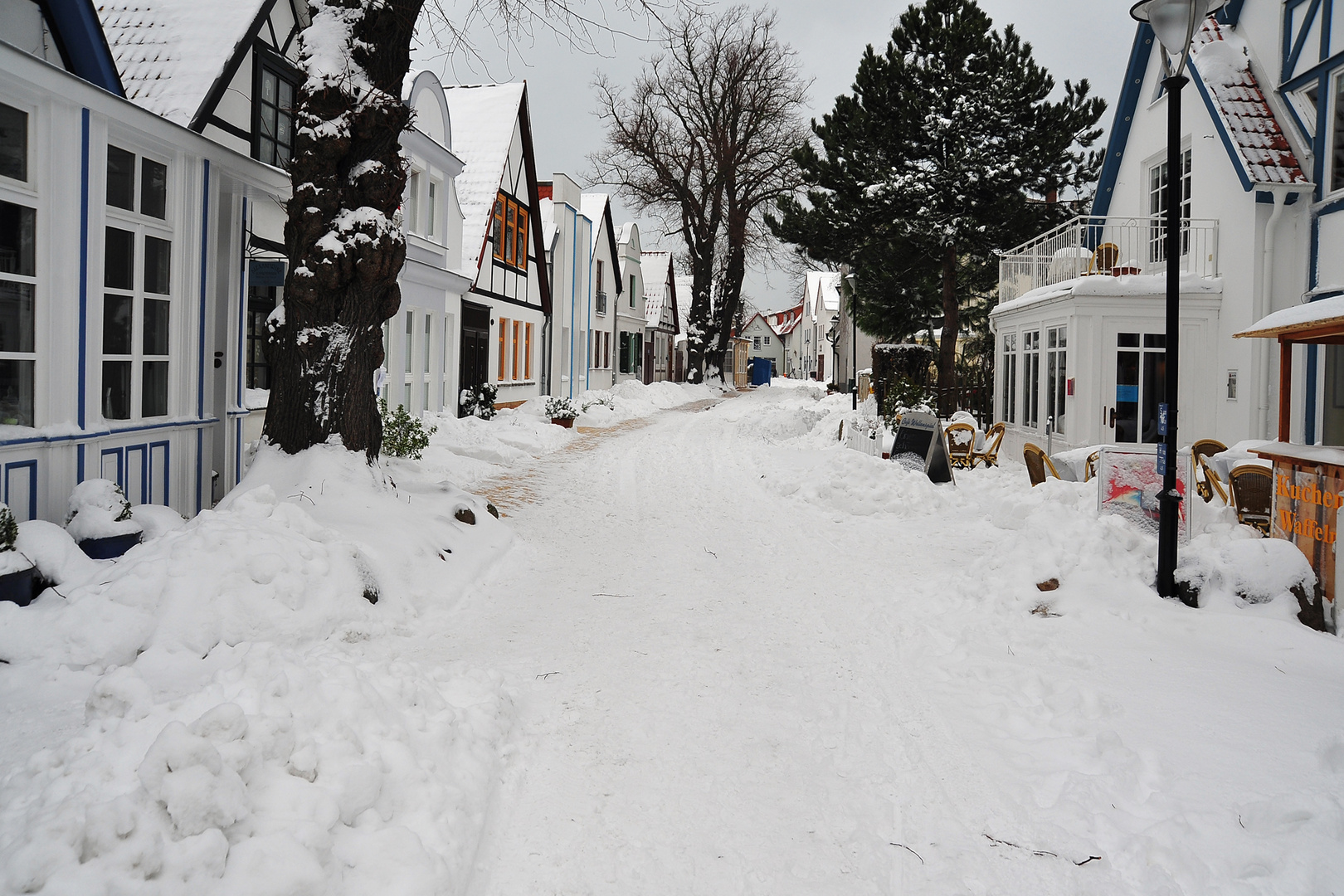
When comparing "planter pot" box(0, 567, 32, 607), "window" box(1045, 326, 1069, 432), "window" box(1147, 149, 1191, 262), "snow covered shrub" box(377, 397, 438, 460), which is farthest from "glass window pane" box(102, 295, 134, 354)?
"window" box(1147, 149, 1191, 262)

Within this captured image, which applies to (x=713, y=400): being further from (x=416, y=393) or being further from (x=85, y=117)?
(x=85, y=117)

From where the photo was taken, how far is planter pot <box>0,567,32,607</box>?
4668 millimetres

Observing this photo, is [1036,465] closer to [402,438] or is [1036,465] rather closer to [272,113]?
[402,438]

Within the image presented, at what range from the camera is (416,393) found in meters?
15.7

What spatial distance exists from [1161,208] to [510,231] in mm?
13585

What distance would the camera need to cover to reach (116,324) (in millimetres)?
6836

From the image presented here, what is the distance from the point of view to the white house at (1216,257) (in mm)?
11922

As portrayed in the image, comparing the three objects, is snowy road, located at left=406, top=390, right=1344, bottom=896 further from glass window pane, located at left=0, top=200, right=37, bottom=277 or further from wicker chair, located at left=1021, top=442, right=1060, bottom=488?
glass window pane, located at left=0, top=200, right=37, bottom=277

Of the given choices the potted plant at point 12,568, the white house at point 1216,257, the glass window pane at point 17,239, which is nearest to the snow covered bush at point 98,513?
the potted plant at point 12,568

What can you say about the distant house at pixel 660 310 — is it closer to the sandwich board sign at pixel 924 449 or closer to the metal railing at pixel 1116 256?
the metal railing at pixel 1116 256

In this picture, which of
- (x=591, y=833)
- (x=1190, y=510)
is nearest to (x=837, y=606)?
(x=1190, y=510)

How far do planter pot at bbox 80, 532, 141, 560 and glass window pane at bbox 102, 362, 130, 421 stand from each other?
1.35 m

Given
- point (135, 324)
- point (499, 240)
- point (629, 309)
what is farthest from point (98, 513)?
point (629, 309)

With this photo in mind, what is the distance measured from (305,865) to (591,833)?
103 cm
